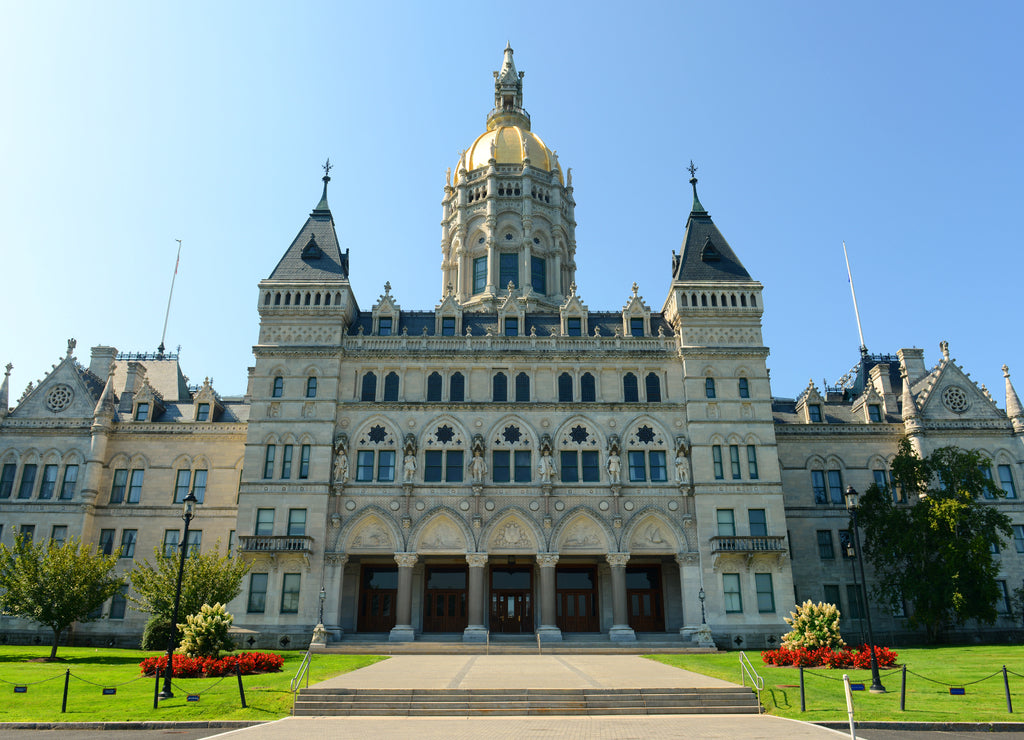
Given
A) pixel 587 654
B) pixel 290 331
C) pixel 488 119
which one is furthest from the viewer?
pixel 488 119

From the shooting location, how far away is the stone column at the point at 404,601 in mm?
40844

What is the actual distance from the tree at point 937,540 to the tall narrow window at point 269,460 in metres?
36.1

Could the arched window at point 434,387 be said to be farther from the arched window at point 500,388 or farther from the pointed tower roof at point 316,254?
the pointed tower roof at point 316,254

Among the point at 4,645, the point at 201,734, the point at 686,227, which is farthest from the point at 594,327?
the point at 4,645

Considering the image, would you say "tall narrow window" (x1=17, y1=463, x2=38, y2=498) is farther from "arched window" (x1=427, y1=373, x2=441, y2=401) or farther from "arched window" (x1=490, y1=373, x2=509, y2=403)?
"arched window" (x1=490, y1=373, x2=509, y2=403)

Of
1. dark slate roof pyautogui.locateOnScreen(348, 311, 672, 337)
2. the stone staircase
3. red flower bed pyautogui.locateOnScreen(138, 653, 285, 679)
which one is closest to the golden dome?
dark slate roof pyautogui.locateOnScreen(348, 311, 672, 337)

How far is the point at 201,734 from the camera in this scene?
1934cm

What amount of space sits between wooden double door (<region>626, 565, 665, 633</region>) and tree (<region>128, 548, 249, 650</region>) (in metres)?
23.3

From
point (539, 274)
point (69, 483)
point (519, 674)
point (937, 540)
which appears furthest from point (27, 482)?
point (937, 540)

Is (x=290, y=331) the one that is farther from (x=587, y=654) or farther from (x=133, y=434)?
(x=587, y=654)

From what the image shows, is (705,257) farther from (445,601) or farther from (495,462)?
(445,601)

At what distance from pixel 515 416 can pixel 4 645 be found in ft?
107

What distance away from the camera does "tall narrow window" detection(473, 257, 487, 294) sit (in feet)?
204

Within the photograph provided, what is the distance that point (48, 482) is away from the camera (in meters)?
47.6
